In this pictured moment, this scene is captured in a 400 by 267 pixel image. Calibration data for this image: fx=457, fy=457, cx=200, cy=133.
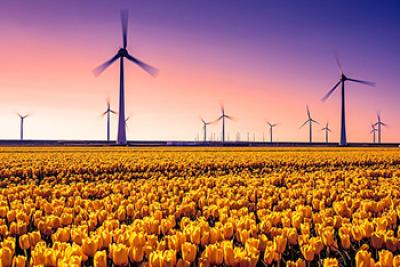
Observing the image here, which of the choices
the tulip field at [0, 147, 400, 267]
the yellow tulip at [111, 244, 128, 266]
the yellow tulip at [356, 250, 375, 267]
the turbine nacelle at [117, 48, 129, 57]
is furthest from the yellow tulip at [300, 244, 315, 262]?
the turbine nacelle at [117, 48, 129, 57]

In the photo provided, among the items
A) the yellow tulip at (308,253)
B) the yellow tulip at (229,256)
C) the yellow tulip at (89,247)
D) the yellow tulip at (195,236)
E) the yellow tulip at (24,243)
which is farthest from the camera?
the yellow tulip at (24,243)

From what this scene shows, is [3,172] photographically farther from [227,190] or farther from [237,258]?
[237,258]

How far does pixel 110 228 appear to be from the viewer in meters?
5.61

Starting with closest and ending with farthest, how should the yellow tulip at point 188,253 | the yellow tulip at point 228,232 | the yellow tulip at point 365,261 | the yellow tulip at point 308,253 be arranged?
the yellow tulip at point 365,261, the yellow tulip at point 188,253, the yellow tulip at point 308,253, the yellow tulip at point 228,232

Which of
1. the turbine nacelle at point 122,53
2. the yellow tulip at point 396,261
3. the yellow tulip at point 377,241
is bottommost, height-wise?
the yellow tulip at point 377,241

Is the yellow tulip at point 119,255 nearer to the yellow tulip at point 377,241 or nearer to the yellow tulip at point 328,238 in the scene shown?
the yellow tulip at point 328,238

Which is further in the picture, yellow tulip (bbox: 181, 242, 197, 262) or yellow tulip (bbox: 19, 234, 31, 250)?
yellow tulip (bbox: 19, 234, 31, 250)

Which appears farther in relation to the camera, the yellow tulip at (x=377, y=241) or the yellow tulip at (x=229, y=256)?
the yellow tulip at (x=377, y=241)

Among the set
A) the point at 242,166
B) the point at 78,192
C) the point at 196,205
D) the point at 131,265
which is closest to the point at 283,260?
the point at 131,265

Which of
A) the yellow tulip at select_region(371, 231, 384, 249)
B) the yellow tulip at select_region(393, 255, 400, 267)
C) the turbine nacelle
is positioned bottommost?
the yellow tulip at select_region(371, 231, 384, 249)

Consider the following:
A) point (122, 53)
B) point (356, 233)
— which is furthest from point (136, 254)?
point (122, 53)

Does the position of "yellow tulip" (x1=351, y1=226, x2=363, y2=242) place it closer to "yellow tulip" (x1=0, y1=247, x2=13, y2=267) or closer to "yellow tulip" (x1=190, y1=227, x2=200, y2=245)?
"yellow tulip" (x1=190, y1=227, x2=200, y2=245)

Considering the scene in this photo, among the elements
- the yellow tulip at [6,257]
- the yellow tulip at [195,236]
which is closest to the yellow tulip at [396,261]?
the yellow tulip at [195,236]

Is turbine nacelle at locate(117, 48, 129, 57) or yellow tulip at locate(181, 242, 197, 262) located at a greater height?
turbine nacelle at locate(117, 48, 129, 57)
